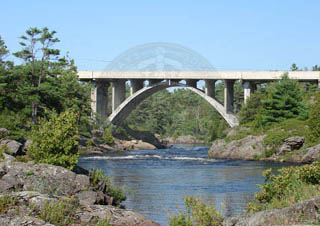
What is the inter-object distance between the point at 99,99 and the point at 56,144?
4517 cm

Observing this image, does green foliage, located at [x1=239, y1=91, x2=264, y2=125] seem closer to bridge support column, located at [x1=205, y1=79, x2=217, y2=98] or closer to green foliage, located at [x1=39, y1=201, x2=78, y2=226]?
bridge support column, located at [x1=205, y1=79, x2=217, y2=98]

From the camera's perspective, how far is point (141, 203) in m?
20.2

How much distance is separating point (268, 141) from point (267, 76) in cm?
1142

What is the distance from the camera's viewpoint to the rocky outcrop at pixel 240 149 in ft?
141

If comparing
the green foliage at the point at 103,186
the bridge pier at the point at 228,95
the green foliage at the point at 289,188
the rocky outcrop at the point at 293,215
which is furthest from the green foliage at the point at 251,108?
the rocky outcrop at the point at 293,215

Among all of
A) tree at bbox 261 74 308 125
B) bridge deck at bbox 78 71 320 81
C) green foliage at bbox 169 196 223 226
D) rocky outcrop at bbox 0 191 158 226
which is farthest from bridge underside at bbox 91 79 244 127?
Answer: green foliage at bbox 169 196 223 226

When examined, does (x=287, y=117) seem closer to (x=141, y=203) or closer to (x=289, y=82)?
(x=289, y=82)

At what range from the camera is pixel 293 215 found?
36.6 ft

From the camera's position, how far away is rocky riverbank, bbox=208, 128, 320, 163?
38.0 metres

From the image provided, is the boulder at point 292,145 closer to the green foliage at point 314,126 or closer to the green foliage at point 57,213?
the green foliage at point 314,126

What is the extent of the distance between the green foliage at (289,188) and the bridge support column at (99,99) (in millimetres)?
48497

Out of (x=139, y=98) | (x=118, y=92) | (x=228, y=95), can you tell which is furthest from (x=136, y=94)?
(x=228, y=95)

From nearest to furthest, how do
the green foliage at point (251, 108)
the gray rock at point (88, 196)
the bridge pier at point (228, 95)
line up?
the gray rock at point (88, 196) → the green foliage at point (251, 108) → the bridge pier at point (228, 95)

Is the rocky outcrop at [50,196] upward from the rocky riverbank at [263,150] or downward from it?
downward
